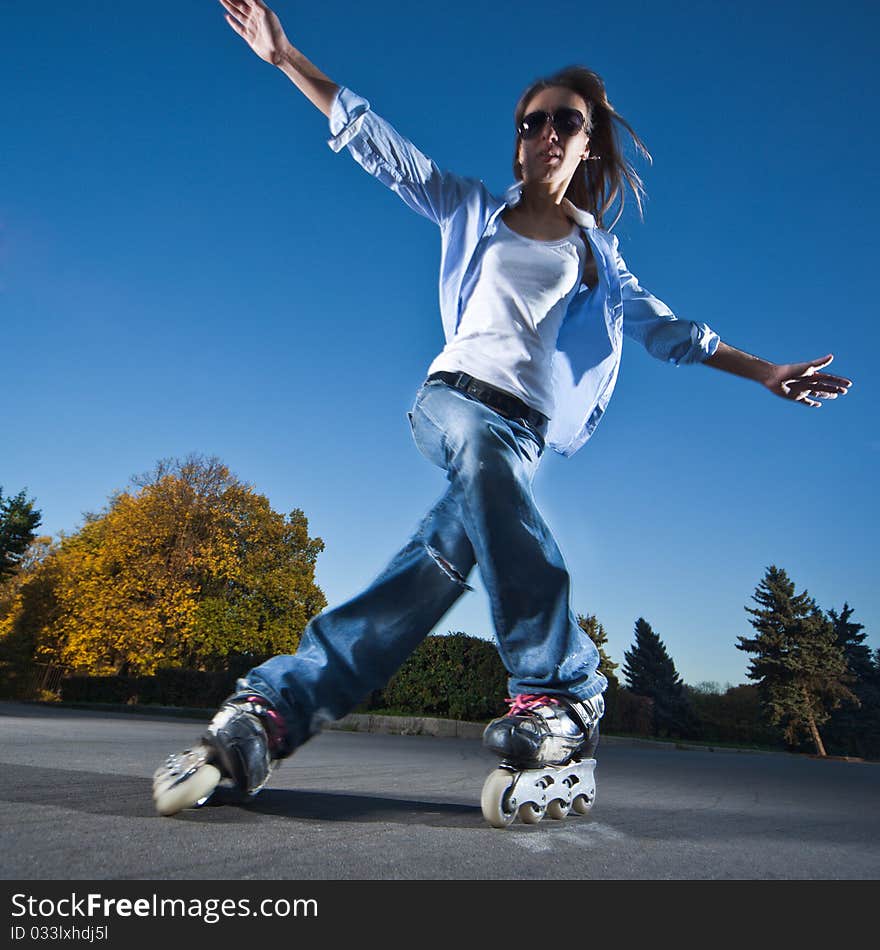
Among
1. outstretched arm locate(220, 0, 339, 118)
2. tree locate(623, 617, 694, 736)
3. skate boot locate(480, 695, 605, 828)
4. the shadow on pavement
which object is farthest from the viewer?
tree locate(623, 617, 694, 736)

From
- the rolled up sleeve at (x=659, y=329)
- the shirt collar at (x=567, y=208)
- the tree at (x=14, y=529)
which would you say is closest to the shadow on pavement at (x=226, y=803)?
the rolled up sleeve at (x=659, y=329)

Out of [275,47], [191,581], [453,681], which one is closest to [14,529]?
[191,581]

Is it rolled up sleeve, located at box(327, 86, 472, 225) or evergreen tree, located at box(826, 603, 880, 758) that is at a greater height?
rolled up sleeve, located at box(327, 86, 472, 225)

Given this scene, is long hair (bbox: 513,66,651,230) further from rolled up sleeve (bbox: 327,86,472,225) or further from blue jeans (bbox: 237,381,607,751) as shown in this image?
blue jeans (bbox: 237,381,607,751)

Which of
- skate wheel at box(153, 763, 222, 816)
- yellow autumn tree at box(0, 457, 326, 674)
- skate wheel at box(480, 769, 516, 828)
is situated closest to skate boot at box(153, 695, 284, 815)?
skate wheel at box(153, 763, 222, 816)

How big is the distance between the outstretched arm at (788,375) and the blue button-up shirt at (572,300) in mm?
123

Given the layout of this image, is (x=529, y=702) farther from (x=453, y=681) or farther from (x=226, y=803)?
(x=453, y=681)

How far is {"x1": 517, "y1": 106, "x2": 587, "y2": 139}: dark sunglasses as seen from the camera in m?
2.67

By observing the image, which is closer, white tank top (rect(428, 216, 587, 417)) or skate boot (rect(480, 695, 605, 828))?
skate boot (rect(480, 695, 605, 828))

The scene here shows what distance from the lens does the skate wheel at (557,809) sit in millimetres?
2146

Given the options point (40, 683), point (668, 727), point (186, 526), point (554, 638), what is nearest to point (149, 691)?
point (186, 526)
